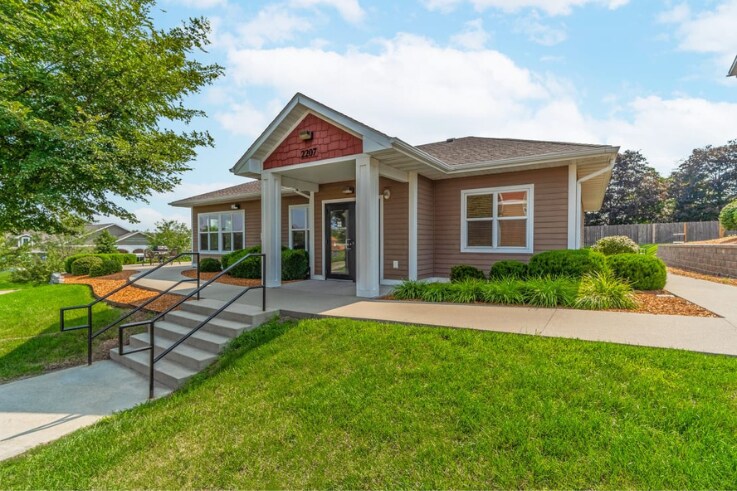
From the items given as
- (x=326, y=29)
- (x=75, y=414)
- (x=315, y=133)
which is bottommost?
(x=75, y=414)

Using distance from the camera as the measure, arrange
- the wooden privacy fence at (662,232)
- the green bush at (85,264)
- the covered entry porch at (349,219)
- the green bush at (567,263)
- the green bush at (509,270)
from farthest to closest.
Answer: the wooden privacy fence at (662,232) → the green bush at (85,264) → the green bush at (509,270) → the covered entry porch at (349,219) → the green bush at (567,263)

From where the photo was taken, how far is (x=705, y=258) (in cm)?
1053

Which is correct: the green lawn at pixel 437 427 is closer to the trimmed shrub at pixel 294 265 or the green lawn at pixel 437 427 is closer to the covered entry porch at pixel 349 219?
the covered entry porch at pixel 349 219

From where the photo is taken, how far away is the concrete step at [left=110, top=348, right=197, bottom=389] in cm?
403

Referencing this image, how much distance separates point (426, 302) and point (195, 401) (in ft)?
12.5

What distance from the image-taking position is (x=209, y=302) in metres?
5.93

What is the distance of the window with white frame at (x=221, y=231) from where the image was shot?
13.6 m

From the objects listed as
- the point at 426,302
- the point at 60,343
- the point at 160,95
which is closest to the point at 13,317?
the point at 60,343

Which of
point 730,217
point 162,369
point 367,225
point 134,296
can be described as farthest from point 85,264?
point 730,217

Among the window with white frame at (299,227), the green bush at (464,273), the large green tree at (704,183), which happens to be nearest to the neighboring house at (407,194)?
the green bush at (464,273)

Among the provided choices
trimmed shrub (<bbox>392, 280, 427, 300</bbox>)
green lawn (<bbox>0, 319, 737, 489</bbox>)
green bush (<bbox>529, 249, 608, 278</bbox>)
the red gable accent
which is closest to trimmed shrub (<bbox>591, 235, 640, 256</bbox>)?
green bush (<bbox>529, 249, 608, 278</bbox>)

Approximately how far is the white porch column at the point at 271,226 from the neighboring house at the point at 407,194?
1.0 inches

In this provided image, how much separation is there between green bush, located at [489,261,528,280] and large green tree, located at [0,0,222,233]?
728 centimetres

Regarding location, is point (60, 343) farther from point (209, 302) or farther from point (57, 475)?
point (57, 475)
